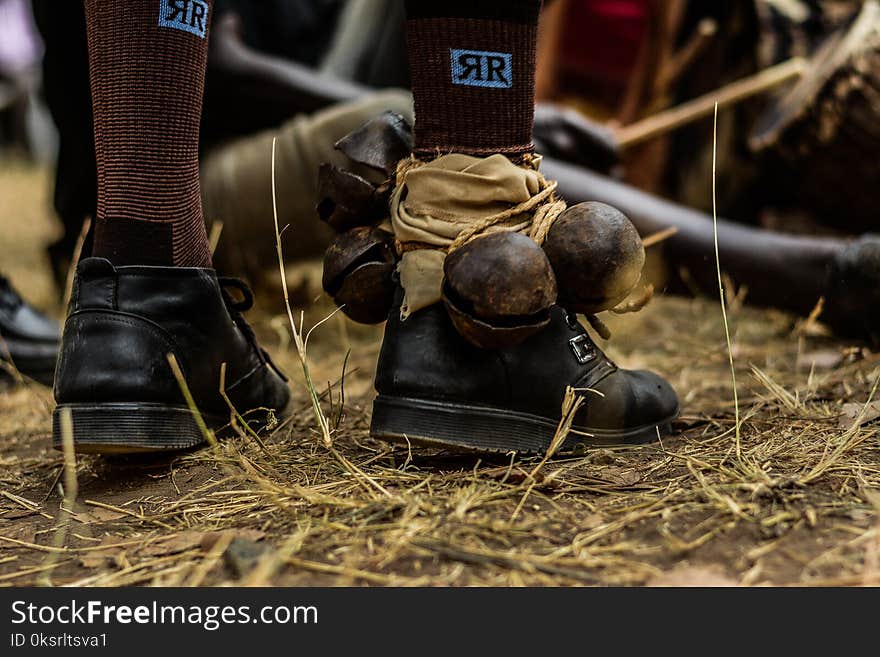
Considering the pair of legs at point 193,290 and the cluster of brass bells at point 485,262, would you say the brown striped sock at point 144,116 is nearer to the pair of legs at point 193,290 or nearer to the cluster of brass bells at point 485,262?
the pair of legs at point 193,290

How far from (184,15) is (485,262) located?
51cm

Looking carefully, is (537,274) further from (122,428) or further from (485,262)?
(122,428)

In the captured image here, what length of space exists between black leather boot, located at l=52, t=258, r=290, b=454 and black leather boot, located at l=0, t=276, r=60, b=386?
27.6 inches

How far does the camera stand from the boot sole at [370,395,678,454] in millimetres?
995

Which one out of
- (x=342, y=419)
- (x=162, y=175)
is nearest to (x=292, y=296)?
(x=342, y=419)

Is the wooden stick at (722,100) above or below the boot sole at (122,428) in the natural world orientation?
above

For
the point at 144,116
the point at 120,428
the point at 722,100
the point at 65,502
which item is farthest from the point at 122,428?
the point at 722,100

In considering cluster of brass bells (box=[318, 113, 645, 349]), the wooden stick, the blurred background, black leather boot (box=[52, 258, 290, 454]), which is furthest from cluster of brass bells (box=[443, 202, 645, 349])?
the wooden stick

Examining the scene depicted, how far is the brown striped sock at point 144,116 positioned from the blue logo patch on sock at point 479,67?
0.34 m

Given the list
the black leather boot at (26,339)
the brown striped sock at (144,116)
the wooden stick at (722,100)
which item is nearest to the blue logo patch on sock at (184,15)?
the brown striped sock at (144,116)

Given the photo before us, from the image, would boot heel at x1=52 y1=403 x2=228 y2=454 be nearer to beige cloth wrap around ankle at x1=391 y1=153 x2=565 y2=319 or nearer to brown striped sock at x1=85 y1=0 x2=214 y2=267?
brown striped sock at x1=85 y1=0 x2=214 y2=267

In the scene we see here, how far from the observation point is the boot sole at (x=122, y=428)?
998 millimetres
